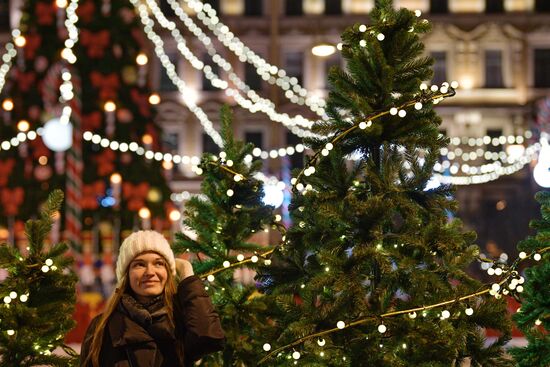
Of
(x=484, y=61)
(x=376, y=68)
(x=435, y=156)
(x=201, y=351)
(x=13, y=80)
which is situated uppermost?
(x=484, y=61)

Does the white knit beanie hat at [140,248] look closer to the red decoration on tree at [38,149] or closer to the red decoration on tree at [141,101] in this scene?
the red decoration on tree at [38,149]

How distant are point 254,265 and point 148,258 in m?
1.32

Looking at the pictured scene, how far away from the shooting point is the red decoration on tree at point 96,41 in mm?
16094

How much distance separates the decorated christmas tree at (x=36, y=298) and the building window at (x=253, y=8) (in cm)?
3384

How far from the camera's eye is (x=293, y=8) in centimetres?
3909

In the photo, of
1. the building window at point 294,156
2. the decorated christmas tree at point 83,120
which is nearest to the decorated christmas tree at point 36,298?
the decorated christmas tree at point 83,120

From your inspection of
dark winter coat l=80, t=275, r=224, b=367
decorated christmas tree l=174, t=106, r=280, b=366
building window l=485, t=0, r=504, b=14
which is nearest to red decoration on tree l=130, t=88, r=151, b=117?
decorated christmas tree l=174, t=106, r=280, b=366

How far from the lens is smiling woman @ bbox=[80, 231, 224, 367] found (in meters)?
4.73

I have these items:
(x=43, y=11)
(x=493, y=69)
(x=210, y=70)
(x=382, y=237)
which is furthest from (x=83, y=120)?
(x=493, y=69)

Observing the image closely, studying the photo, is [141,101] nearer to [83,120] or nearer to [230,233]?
[83,120]

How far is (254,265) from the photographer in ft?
20.1

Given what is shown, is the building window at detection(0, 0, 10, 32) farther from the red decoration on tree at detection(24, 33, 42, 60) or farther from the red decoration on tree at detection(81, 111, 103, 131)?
the red decoration on tree at detection(81, 111, 103, 131)

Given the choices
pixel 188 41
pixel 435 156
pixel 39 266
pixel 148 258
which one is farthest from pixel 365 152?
pixel 188 41

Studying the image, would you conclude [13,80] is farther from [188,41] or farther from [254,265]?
[188,41]
